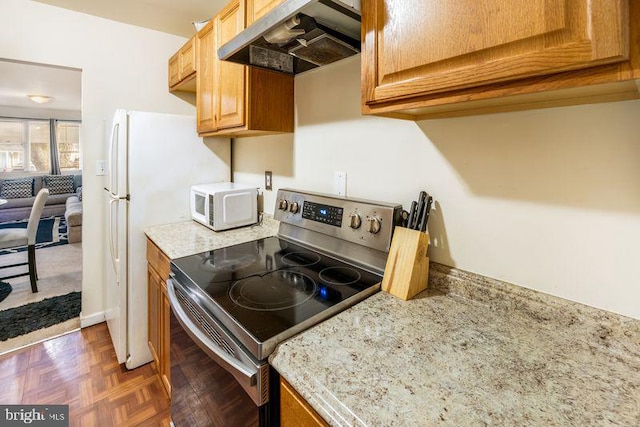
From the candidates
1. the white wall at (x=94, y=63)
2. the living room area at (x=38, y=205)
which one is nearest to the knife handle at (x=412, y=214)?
the white wall at (x=94, y=63)

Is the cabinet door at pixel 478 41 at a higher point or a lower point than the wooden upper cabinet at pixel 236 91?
lower

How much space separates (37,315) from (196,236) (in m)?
1.80

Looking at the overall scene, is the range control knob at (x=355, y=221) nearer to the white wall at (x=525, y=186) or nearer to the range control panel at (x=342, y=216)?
the range control panel at (x=342, y=216)

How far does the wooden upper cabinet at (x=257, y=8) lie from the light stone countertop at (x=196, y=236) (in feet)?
3.46

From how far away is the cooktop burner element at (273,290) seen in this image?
3.06 ft

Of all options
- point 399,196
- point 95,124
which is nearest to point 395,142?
point 399,196

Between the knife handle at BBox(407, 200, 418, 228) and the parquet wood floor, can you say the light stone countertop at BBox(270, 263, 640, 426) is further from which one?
the parquet wood floor

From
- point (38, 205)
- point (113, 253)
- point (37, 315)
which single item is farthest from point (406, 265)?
point (38, 205)

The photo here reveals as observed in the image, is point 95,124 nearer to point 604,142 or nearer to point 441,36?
point 441,36

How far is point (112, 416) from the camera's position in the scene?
60.6 inches

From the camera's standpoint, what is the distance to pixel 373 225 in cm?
115

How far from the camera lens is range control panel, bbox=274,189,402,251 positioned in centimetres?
112

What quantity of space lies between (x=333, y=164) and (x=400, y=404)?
1104 mm

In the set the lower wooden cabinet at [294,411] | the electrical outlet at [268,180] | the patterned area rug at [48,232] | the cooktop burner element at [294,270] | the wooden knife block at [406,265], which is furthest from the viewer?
the patterned area rug at [48,232]
